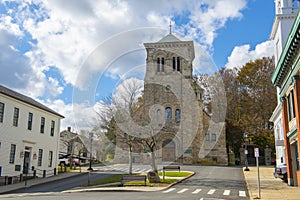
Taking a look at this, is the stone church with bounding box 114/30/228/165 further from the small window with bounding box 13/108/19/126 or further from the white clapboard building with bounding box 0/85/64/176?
the small window with bounding box 13/108/19/126

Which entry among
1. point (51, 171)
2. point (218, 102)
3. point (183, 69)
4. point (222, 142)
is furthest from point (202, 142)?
point (51, 171)

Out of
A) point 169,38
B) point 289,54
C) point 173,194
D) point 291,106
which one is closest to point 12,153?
point 173,194

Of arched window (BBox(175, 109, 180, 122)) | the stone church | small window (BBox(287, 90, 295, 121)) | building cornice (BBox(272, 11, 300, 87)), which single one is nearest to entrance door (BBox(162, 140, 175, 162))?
the stone church

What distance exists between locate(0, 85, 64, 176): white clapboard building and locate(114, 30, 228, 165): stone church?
10.9 metres

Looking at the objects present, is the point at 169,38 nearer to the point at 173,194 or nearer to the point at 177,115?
the point at 177,115

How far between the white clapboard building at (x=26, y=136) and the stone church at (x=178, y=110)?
1086 cm

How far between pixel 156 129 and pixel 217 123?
19.5 m

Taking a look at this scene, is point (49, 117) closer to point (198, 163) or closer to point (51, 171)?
point (51, 171)

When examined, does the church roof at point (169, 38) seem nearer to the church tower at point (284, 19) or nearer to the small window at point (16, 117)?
the church tower at point (284, 19)

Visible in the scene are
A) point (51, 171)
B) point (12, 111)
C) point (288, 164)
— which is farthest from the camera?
point (51, 171)

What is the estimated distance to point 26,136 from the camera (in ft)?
94.7

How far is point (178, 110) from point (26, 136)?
71.6ft

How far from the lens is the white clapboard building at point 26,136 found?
25788 millimetres

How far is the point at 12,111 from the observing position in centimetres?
2680
